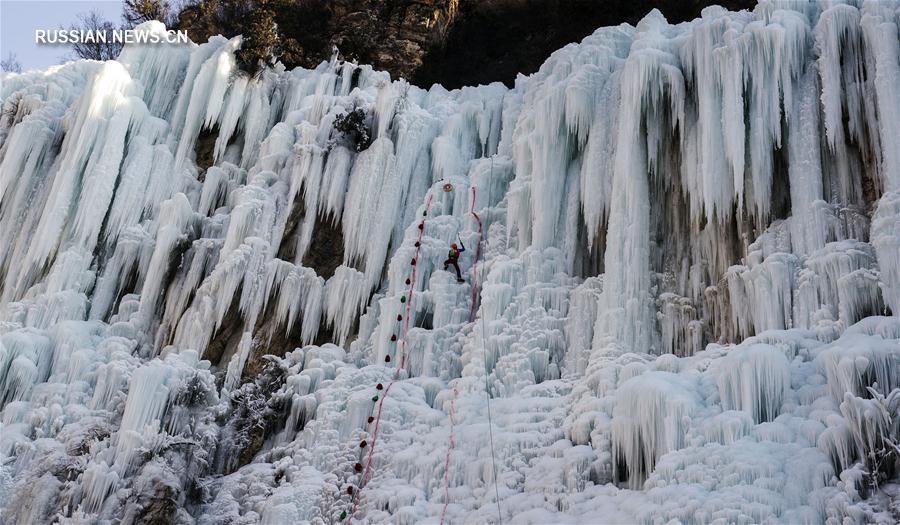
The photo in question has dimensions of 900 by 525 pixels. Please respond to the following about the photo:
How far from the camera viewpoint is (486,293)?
34.1 feet

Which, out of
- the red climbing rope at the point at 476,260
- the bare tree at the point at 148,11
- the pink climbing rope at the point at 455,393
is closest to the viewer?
the pink climbing rope at the point at 455,393

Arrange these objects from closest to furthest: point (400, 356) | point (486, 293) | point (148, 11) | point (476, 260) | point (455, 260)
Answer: point (486, 293) < point (400, 356) < point (455, 260) < point (476, 260) < point (148, 11)

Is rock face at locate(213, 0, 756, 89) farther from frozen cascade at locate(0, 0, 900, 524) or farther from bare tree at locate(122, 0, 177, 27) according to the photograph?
frozen cascade at locate(0, 0, 900, 524)

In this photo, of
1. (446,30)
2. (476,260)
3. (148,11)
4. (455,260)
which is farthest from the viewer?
(148,11)

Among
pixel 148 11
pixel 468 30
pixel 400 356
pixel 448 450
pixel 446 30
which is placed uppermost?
pixel 148 11

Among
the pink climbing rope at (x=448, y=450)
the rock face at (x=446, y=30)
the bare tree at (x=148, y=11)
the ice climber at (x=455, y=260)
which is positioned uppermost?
the bare tree at (x=148, y=11)

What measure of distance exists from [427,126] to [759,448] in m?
7.42

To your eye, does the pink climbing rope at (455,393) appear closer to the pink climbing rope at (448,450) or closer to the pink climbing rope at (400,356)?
the pink climbing rope at (448,450)

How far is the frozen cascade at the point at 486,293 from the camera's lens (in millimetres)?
8031

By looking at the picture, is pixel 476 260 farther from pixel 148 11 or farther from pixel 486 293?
pixel 148 11

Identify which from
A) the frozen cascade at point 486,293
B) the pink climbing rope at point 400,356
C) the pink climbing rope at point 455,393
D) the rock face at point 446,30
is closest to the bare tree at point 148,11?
the rock face at point 446,30

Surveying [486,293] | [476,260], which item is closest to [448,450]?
[486,293]

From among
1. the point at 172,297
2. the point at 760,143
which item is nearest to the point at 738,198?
the point at 760,143

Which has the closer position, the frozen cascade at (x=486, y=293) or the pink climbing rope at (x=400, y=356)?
the frozen cascade at (x=486, y=293)
